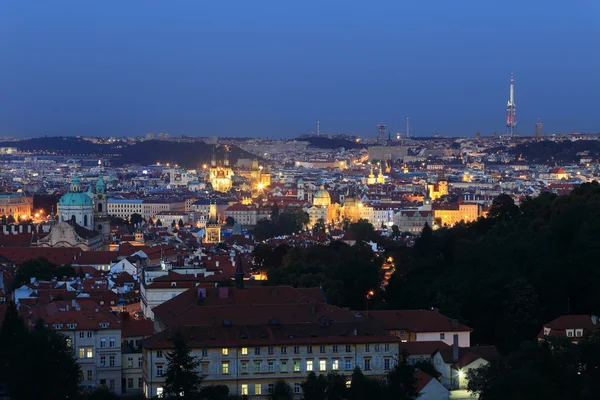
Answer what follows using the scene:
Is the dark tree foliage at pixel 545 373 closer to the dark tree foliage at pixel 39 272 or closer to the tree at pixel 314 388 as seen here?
the tree at pixel 314 388

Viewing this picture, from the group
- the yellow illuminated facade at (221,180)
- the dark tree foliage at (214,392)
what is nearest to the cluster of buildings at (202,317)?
the dark tree foliage at (214,392)

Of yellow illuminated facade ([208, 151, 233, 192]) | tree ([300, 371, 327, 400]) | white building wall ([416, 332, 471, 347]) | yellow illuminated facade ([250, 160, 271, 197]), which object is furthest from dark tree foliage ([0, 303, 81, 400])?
yellow illuminated facade ([208, 151, 233, 192])

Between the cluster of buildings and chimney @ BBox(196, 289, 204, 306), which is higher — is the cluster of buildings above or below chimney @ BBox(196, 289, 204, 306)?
below

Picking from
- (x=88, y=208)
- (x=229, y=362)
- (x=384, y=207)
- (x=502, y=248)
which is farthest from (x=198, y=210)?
(x=229, y=362)

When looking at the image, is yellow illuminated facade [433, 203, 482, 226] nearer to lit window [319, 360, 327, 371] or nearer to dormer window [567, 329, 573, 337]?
dormer window [567, 329, 573, 337]

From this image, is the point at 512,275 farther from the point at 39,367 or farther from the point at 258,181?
the point at 258,181

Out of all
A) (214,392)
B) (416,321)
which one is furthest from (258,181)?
(214,392)

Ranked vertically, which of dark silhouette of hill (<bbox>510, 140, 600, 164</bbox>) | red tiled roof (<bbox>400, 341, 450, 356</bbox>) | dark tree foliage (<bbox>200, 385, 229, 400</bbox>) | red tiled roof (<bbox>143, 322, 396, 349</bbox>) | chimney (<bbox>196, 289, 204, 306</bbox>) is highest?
dark silhouette of hill (<bbox>510, 140, 600, 164</bbox>)
